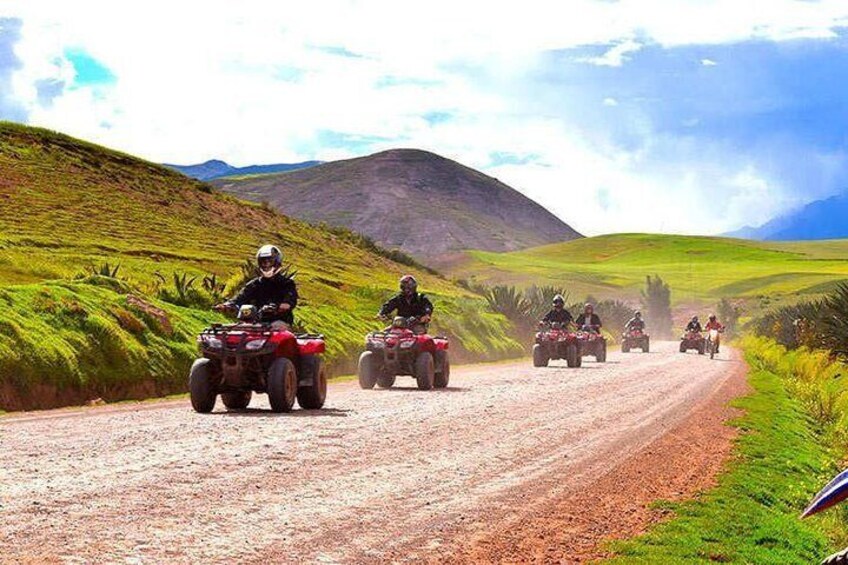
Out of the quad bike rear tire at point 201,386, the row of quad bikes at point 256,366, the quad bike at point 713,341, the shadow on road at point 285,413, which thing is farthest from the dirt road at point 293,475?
the quad bike at point 713,341

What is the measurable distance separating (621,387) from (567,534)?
18863mm

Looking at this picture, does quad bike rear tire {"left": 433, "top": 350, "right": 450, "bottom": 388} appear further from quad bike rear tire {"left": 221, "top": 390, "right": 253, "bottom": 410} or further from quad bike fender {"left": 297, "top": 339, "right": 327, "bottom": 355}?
quad bike rear tire {"left": 221, "top": 390, "right": 253, "bottom": 410}

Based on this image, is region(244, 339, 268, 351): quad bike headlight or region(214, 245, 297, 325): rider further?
region(214, 245, 297, 325): rider

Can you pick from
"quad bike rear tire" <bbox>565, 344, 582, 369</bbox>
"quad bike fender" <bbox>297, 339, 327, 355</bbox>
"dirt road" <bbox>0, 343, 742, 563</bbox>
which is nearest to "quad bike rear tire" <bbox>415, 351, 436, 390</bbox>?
"dirt road" <bbox>0, 343, 742, 563</bbox>

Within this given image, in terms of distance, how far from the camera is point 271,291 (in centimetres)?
1812

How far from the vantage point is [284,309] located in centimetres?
1777

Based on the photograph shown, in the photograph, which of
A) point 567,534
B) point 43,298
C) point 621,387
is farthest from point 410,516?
point 621,387

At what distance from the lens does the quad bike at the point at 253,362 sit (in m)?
17.1

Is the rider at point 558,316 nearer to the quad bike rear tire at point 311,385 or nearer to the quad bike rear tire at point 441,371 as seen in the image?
the quad bike rear tire at point 441,371

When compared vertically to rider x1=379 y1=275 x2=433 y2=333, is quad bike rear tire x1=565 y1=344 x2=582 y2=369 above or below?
below

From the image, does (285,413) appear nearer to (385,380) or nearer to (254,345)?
(254,345)

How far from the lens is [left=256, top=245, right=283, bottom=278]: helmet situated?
58.3 ft

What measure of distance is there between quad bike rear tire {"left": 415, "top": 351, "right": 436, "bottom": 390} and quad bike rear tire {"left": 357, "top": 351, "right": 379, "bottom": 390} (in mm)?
1050

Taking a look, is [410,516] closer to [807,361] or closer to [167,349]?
[167,349]
